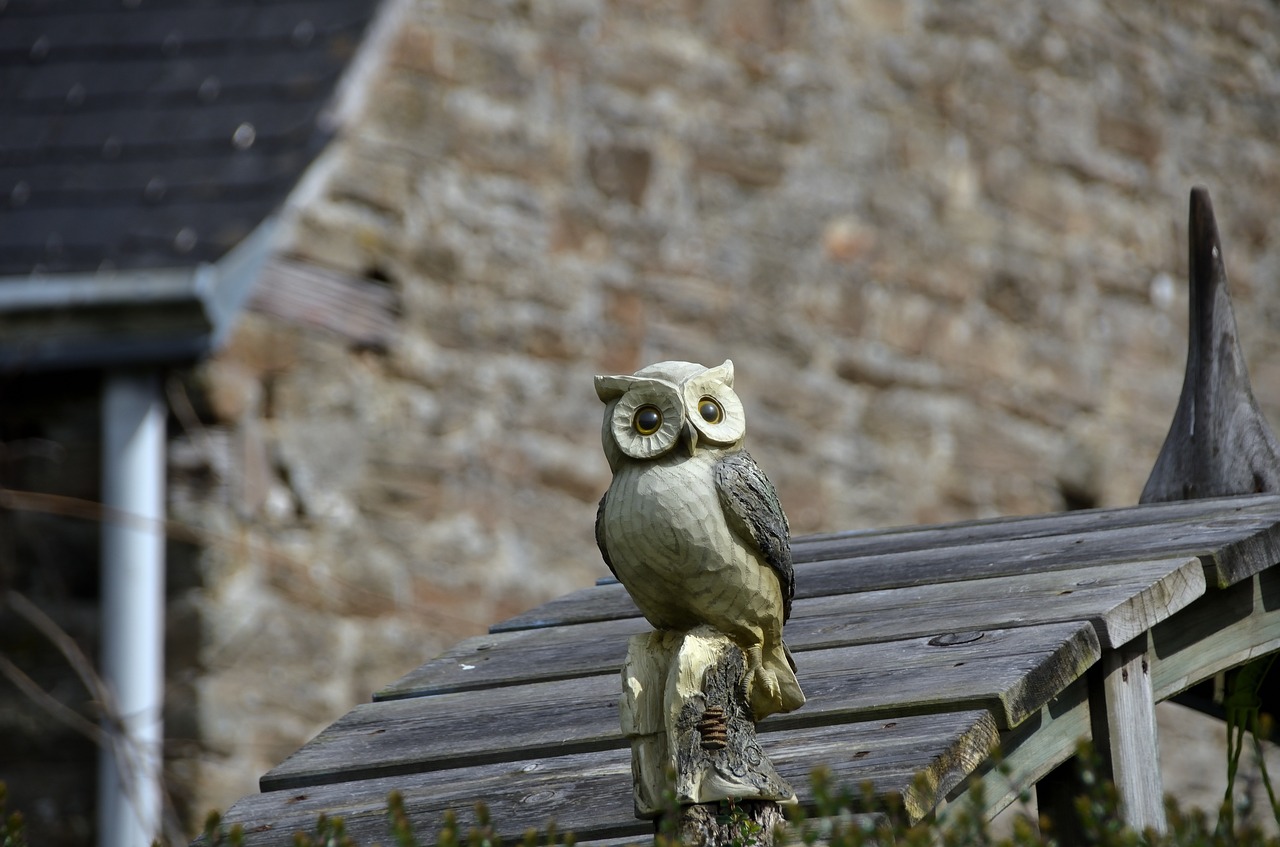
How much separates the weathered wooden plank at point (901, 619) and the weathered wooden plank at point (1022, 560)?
39mm

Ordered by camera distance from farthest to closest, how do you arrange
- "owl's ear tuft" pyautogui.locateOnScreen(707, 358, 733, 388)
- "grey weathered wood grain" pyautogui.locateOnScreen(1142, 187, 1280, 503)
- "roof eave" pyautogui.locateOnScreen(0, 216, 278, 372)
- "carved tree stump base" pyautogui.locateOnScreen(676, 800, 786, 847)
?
1. "roof eave" pyautogui.locateOnScreen(0, 216, 278, 372)
2. "grey weathered wood grain" pyautogui.locateOnScreen(1142, 187, 1280, 503)
3. "owl's ear tuft" pyautogui.locateOnScreen(707, 358, 733, 388)
4. "carved tree stump base" pyautogui.locateOnScreen(676, 800, 786, 847)

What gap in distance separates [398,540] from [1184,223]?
3.46 meters

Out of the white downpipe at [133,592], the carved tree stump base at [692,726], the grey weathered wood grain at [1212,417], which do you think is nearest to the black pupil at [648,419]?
the carved tree stump base at [692,726]

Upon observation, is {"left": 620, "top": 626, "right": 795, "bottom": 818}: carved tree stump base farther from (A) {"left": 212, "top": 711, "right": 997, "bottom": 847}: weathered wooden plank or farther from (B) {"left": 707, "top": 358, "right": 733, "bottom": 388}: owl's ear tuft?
(B) {"left": 707, "top": 358, "right": 733, "bottom": 388}: owl's ear tuft

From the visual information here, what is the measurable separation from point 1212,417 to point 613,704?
1.24 metres

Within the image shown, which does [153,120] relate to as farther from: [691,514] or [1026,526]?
[691,514]

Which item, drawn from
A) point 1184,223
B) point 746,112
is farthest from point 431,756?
point 1184,223

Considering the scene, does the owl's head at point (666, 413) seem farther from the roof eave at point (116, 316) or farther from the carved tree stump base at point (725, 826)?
the roof eave at point (116, 316)

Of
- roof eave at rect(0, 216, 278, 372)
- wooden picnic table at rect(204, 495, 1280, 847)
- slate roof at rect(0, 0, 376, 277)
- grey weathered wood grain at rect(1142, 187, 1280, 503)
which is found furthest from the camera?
slate roof at rect(0, 0, 376, 277)

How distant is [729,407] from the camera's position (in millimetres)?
1938

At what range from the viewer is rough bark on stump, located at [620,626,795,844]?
6.06ft

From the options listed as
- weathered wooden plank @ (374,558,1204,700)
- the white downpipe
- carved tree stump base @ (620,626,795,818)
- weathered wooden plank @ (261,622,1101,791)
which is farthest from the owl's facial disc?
the white downpipe

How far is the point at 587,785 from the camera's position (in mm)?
2250

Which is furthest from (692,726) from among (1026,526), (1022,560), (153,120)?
(153,120)
